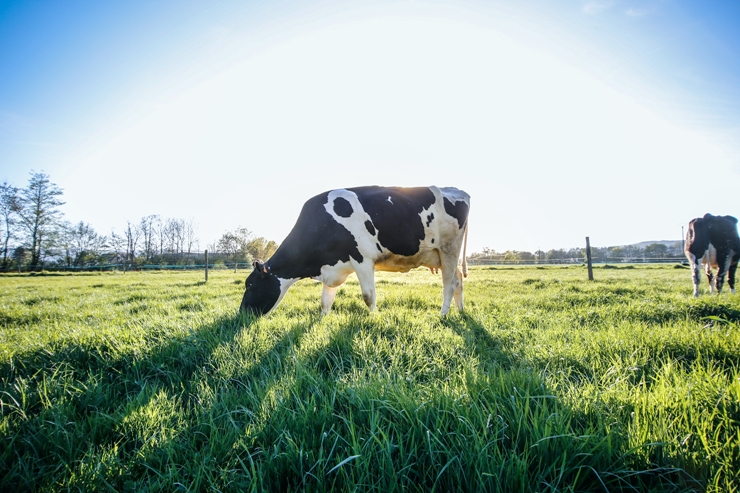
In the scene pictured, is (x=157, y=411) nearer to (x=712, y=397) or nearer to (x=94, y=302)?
(x=712, y=397)

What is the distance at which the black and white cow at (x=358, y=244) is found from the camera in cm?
559

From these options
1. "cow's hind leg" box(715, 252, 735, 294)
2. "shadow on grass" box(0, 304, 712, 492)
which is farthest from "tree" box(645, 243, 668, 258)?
"shadow on grass" box(0, 304, 712, 492)

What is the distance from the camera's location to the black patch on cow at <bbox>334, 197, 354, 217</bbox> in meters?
5.71

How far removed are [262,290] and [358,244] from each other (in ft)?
6.29

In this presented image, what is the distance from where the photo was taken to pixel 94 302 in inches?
309

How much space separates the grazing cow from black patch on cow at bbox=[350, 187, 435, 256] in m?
7.91

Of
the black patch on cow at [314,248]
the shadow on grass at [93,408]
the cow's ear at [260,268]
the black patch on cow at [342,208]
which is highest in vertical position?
the black patch on cow at [342,208]

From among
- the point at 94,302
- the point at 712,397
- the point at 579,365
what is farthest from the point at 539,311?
the point at 94,302

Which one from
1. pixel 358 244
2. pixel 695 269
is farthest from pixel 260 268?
pixel 695 269

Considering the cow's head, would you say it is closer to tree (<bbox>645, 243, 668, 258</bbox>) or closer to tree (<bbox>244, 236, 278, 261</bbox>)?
tree (<bbox>244, 236, 278, 261</bbox>)

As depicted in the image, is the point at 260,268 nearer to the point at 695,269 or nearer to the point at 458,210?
the point at 458,210

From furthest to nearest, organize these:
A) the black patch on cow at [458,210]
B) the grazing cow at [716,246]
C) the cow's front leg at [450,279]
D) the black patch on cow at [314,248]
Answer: the grazing cow at [716,246] < the black patch on cow at [458,210] < the cow's front leg at [450,279] < the black patch on cow at [314,248]

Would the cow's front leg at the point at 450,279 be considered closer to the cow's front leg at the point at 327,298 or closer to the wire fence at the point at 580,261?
the cow's front leg at the point at 327,298

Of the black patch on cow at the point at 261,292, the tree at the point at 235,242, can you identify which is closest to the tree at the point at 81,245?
the tree at the point at 235,242
